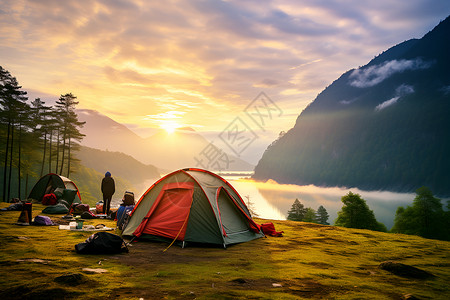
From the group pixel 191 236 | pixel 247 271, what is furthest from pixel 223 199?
pixel 247 271

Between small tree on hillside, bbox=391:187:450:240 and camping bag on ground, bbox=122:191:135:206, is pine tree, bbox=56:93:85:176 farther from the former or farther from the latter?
small tree on hillside, bbox=391:187:450:240

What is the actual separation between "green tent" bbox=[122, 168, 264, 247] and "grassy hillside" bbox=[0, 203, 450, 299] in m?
0.50

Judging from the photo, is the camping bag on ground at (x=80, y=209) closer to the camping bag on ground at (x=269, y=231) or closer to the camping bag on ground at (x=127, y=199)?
the camping bag on ground at (x=127, y=199)

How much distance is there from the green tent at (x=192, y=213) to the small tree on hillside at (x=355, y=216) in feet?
106


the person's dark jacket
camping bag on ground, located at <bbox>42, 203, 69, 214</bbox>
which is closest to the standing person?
the person's dark jacket

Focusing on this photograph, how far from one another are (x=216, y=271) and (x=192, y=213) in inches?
130

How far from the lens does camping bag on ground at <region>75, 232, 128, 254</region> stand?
7.43 metres

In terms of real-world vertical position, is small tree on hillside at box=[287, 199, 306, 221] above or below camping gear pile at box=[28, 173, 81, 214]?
below

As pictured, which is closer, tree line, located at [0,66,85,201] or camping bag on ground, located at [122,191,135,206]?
camping bag on ground, located at [122,191,135,206]

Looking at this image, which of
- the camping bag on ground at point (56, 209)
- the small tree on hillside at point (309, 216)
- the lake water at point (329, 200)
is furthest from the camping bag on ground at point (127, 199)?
the lake water at point (329, 200)

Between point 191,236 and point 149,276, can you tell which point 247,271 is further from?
point 191,236

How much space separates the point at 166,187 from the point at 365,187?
191m

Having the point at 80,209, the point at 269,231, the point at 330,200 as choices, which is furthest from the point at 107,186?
the point at 330,200

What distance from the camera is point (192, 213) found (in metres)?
9.45
